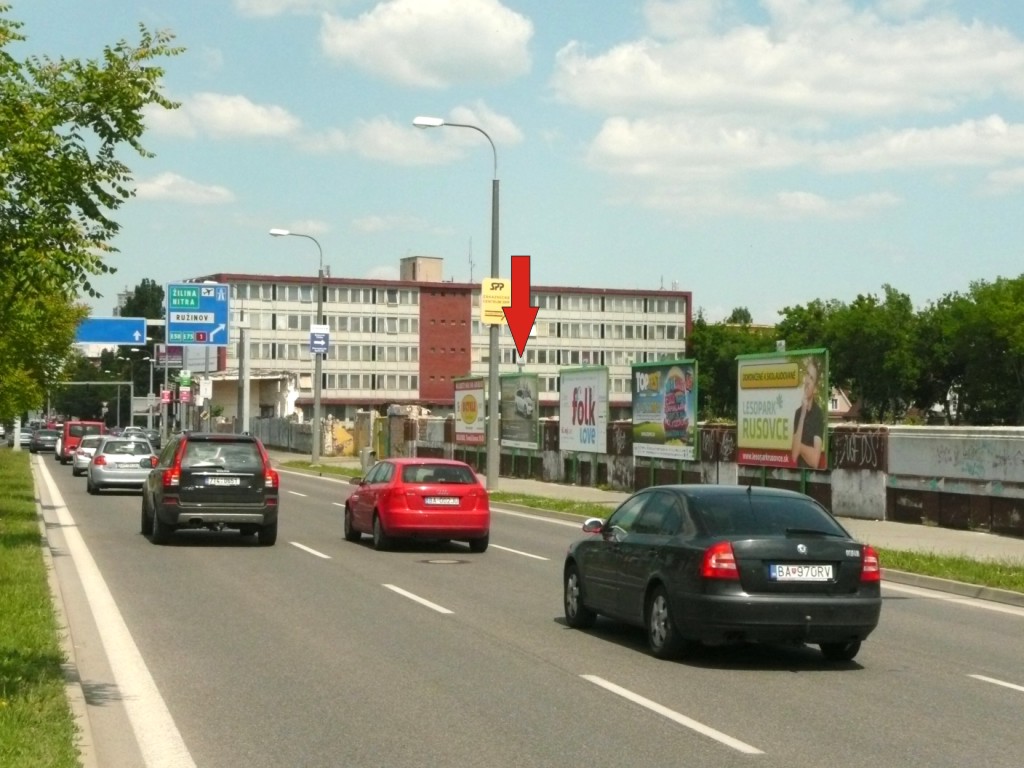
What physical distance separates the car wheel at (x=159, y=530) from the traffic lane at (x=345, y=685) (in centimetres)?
642

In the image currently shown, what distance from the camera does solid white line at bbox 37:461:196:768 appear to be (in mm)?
8047

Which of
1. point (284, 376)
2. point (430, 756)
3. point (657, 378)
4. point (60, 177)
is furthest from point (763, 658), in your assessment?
point (284, 376)

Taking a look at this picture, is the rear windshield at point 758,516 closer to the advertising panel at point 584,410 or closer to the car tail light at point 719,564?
the car tail light at point 719,564

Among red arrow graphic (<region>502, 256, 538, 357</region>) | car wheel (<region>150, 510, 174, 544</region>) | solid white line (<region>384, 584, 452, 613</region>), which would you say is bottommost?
solid white line (<region>384, 584, 452, 613</region>)

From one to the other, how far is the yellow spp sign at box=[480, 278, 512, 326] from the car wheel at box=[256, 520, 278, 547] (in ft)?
43.8

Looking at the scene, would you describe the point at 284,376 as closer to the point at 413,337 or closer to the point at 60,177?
the point at 413,337

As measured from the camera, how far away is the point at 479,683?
1048cm

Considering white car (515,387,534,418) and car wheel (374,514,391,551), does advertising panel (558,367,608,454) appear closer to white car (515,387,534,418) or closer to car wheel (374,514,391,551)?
white car (515,387,534,418)

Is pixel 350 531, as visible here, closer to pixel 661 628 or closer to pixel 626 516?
pixel 626 516

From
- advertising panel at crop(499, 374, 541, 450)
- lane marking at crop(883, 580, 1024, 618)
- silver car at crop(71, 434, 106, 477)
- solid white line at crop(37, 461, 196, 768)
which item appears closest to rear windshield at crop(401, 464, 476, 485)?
solid white line at crop(37, 461, 196, 768)

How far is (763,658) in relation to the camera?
12.2 metres

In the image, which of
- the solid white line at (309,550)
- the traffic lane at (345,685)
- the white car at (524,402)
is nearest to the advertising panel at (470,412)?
the white car at (524,402)

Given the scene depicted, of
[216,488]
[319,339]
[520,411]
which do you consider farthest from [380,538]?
[319,339]

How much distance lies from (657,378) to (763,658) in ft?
82.6
